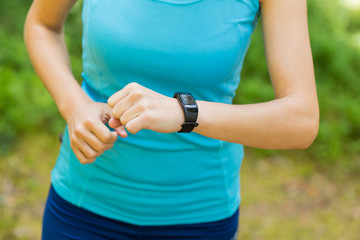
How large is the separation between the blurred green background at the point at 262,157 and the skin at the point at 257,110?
9.09ft


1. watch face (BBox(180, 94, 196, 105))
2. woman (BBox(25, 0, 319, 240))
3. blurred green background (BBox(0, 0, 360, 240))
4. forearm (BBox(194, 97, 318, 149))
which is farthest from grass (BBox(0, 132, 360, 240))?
watch face (BBox(180, 94, 196, 105))

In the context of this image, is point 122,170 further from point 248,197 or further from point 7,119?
point 7,119

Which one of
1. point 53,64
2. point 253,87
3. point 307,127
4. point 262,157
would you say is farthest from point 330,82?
point 53,64

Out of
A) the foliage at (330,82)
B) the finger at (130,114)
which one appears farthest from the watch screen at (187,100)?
the foliage at (330,82)

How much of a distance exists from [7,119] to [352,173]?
3.83 m

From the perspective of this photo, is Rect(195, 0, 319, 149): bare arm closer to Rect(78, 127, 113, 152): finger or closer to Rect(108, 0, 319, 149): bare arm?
Rect(108, 0, 319, 149): bare arm

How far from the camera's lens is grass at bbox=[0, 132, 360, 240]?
398cm

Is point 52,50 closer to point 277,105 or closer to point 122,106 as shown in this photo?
point 122,106

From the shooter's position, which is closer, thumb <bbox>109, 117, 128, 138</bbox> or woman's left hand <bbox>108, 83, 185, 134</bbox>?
woman's left hand <bbox>108, 83, 185, 134</bbox>

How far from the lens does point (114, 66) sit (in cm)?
136

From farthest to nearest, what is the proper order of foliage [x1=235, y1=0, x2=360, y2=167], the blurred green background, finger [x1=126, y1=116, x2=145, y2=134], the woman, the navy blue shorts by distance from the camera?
foliage [x1=235, y1=0, x2=360, y2=167] < the blurred green background < the navy blue shorts < the woman < finger [x1=126, y1=116, x2=145, y2=134]

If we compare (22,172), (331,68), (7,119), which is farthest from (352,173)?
(7,119)

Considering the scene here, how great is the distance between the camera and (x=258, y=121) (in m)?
1.23

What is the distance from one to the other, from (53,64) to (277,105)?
0.76 m
